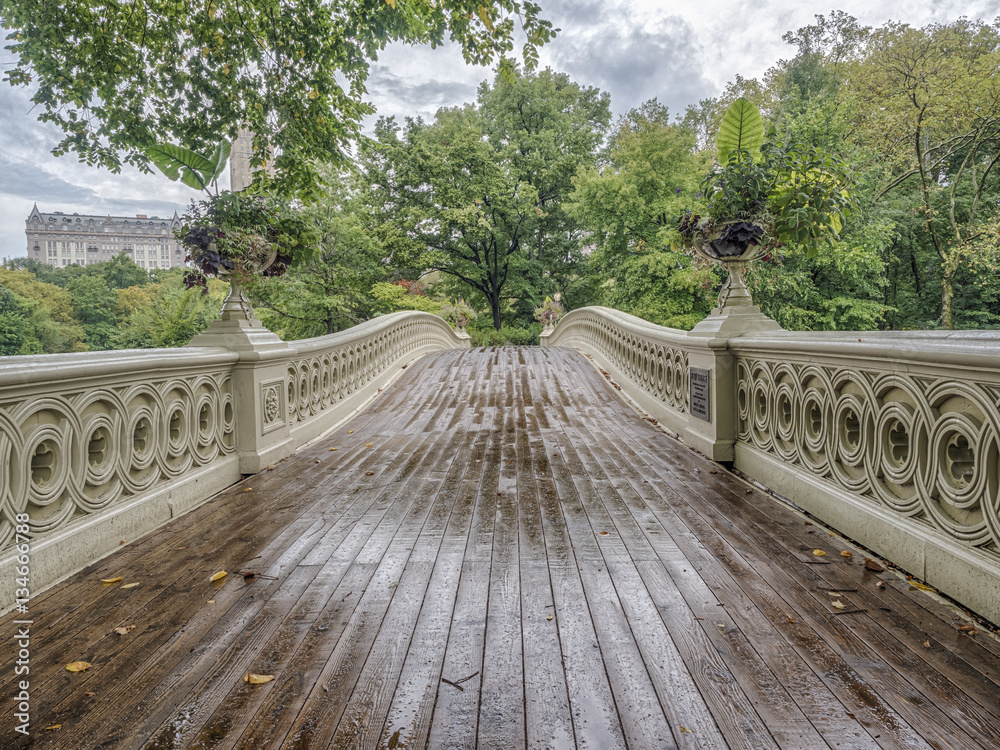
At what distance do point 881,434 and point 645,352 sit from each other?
181 inches

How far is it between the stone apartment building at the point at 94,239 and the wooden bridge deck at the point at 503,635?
26332 mm

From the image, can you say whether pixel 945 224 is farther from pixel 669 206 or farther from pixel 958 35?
pixel 669 206

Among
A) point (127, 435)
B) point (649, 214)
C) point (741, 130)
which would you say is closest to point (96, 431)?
point (127, 435)

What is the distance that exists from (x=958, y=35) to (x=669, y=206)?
30.3ft

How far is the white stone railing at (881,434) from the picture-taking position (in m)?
2.12

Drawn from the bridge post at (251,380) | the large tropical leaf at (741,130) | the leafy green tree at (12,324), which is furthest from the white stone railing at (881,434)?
the leafy green tree at (12,324)

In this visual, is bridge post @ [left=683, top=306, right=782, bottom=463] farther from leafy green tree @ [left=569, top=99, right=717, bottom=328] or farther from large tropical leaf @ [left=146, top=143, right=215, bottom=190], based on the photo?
leafy green tree @ [left=569, top=99, right=717, bottom=328]

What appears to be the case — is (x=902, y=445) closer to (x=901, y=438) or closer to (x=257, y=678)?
(x=901, y=438)

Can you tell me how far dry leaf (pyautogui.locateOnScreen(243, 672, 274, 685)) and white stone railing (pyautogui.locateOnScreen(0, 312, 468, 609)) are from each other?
1363 millimetres

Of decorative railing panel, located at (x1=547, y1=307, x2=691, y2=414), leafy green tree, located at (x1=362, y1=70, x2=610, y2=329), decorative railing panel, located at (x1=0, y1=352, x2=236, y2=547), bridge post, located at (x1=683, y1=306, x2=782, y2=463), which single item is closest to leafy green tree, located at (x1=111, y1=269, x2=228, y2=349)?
leafy green tree, located at (x1=362, y1=70, x2=610, y2=329)

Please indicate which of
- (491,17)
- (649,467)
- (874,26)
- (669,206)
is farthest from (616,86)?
(649,467)

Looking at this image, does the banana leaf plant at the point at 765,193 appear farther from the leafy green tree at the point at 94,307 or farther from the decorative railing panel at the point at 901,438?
the leafy green tree at the point at 94,307

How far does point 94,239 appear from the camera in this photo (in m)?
38.0

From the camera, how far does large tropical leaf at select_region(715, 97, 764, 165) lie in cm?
468
